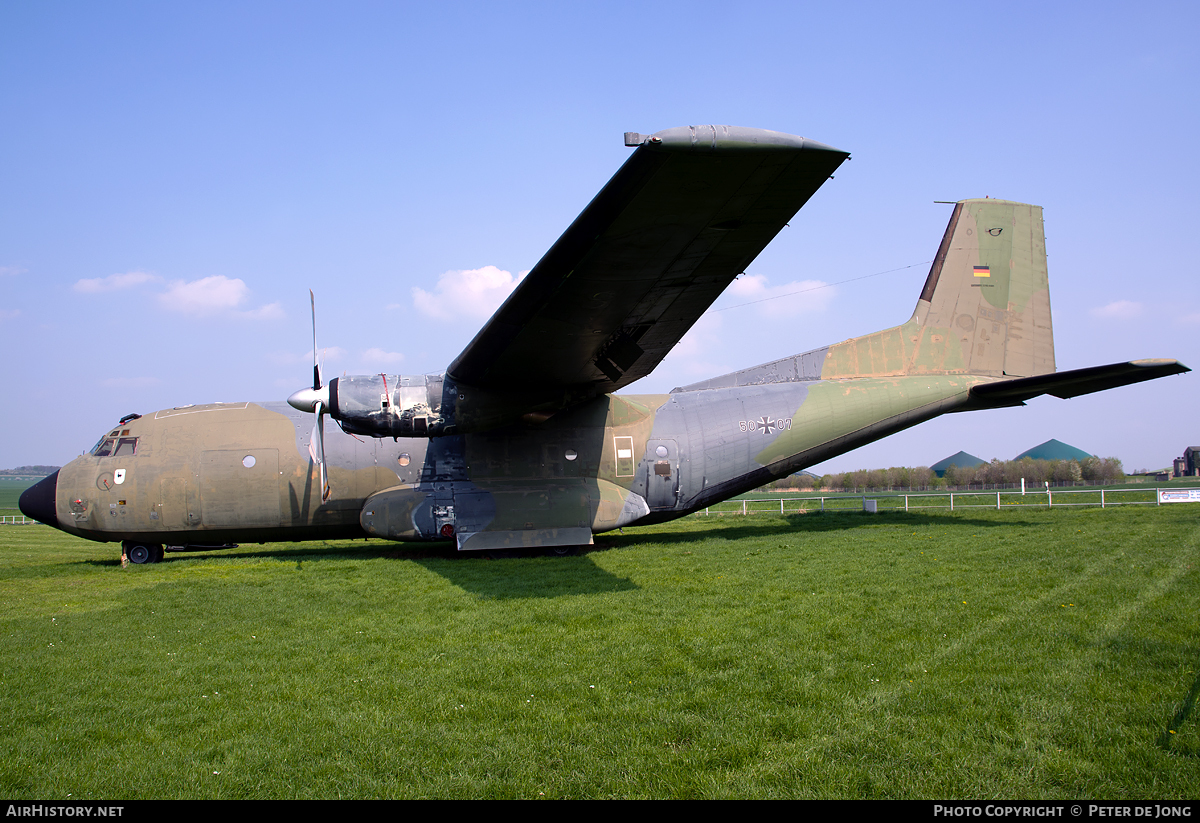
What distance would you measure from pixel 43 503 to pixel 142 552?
209 centimetres

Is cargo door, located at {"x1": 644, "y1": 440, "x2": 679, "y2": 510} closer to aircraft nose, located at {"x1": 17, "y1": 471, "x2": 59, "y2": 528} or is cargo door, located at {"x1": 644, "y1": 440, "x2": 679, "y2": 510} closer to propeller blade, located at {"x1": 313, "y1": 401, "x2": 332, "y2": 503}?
propeller blade, located at {"x1": 313, "y1": 401, "x2": 332, "y2": 503}

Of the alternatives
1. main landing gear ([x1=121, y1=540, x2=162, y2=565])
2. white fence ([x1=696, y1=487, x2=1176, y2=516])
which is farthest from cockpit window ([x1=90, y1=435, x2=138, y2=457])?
white fence ([x1=696, y1=487, x2=1176, y2=516])

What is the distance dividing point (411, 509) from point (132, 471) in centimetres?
589

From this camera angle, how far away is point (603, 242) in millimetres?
8070

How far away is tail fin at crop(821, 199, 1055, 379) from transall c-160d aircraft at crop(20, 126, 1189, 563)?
0.04 meters

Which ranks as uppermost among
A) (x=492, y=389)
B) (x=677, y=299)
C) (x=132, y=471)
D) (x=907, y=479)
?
(x=677, y=299)

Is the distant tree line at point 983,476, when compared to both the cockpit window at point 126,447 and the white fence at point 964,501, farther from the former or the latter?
the cockpit window at point 126,447

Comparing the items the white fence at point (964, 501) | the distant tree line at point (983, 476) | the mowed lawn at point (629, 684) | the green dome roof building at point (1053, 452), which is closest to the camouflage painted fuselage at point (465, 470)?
the mowed lawn at point (629, 684)

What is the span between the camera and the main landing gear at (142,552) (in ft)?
47.7

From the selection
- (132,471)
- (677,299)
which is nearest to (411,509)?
(132,471)

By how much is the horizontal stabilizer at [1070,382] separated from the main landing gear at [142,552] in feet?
61.2

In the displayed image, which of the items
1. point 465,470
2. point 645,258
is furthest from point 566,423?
point 645,258
